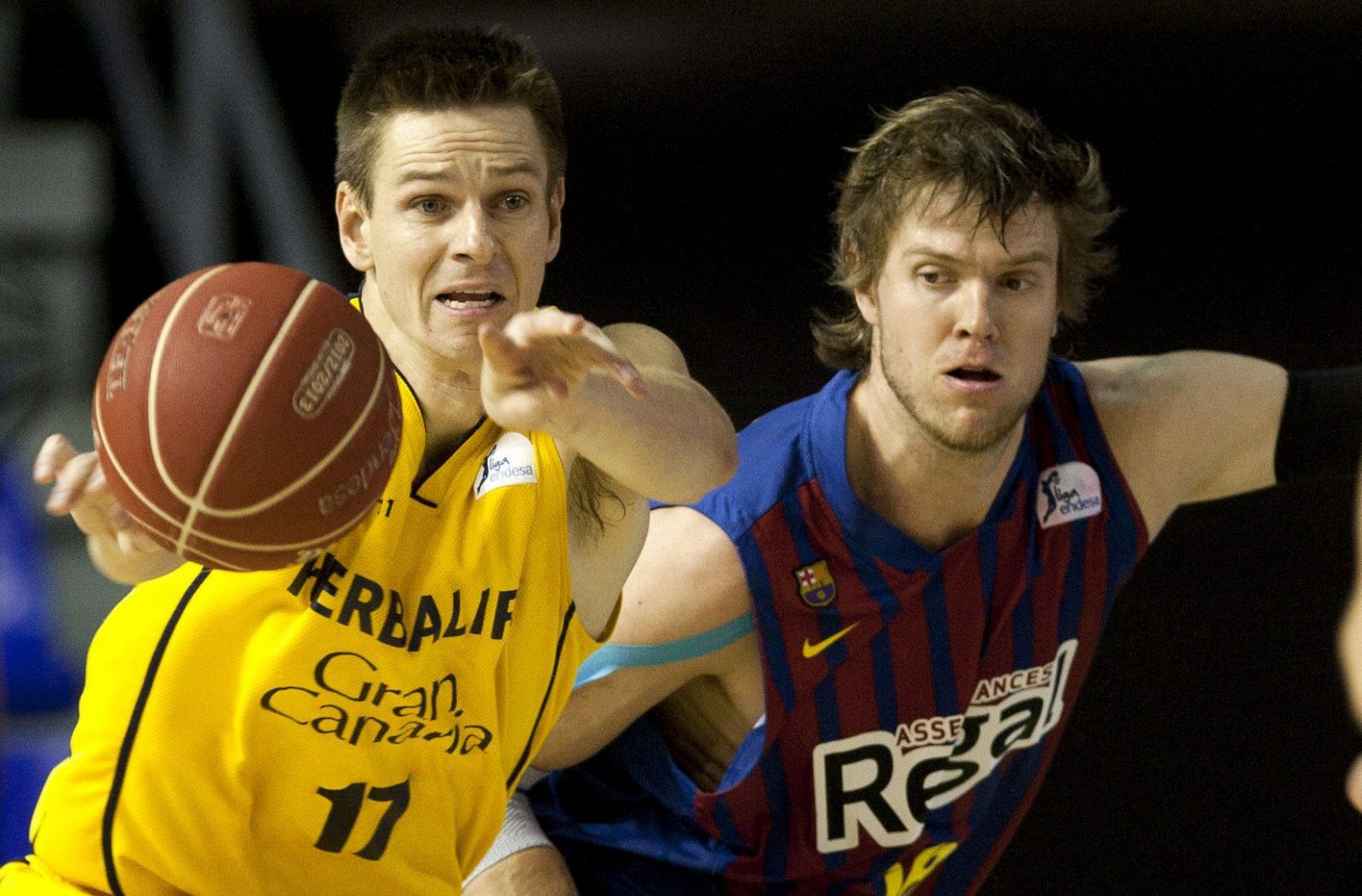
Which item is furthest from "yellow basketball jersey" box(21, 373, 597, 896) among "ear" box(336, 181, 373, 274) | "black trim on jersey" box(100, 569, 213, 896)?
"ear" box(336, 181, 373, 274)

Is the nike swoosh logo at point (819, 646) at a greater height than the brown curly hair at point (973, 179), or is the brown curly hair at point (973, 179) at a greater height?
the brown curly hair at point (973, 179)

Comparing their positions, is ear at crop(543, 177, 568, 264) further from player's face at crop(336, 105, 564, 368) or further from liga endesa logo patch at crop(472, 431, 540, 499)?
liga endesa logo patch at crop(472, 431, 540, 499)

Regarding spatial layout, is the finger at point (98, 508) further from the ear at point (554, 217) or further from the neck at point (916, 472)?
the neck at point (916, 472)

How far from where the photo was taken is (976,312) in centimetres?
226

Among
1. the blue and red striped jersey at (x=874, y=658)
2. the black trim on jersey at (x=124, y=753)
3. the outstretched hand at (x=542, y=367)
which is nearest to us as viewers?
the outstretched hand at (x=542, y=367)

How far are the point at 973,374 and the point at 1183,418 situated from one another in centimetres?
40

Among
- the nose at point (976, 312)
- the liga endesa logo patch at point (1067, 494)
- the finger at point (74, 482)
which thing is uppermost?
the nose at point (976, 312)

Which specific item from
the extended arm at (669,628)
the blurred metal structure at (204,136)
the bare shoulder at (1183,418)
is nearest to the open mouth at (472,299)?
the extended arm at (669,628)

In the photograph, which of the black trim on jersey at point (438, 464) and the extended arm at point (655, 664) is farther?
the extended arm at point (655, 664)

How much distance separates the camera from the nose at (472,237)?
6.11 feet

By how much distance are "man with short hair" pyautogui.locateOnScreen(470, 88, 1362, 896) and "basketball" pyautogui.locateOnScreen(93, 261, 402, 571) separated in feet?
2.60

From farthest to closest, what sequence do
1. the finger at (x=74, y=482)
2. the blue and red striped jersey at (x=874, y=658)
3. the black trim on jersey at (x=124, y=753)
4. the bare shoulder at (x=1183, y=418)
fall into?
the bare shoulder at (x=1183, y=418) → the blue and red striped jersey at (x=874, y=658) → the black trim on jersey at (x=124, y=753) → the finger at (x=74, y=482)

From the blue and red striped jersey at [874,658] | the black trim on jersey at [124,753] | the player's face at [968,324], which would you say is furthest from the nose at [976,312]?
the black trim on jersey at [124,753]

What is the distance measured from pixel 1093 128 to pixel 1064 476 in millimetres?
810
